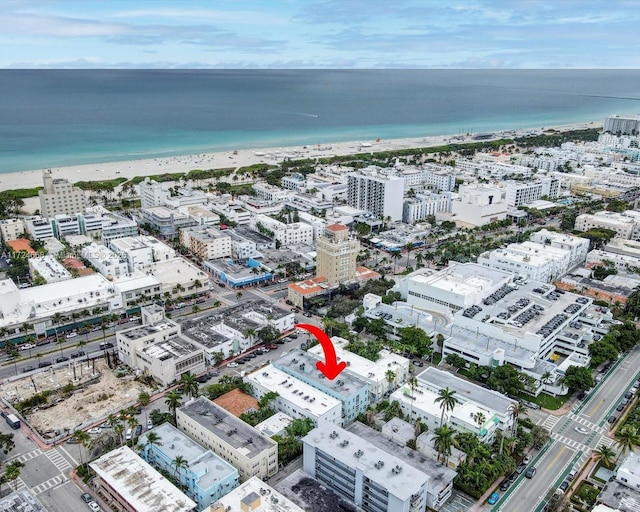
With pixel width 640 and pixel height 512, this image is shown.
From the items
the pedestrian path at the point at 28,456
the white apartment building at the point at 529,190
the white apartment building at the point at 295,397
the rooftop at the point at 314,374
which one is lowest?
the pedestrian path at the point at 28,456

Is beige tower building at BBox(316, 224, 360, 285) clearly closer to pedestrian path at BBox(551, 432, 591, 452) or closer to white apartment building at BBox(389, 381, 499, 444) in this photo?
white apartment building at BBox(389, 381, 499, 444)

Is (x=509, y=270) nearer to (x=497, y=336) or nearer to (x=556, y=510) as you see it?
(x=497, y=336)

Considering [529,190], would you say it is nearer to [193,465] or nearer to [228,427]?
[228,427]

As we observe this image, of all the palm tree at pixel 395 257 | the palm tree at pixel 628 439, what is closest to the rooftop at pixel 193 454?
the palm tree at pixel 628 439

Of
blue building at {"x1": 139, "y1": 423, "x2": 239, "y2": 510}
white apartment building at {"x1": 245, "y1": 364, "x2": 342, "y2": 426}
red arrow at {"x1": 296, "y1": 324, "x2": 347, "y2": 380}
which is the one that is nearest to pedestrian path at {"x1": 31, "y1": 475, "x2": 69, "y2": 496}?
blue building at {"x1": 139, "y1": 423, "x2": 239, "y2": 510}

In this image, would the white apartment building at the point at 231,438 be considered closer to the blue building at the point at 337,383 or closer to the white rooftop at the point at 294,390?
the white rooftop at the point at 294,390

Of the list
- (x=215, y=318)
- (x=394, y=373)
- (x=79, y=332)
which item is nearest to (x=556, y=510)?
(x=394, y=373)
